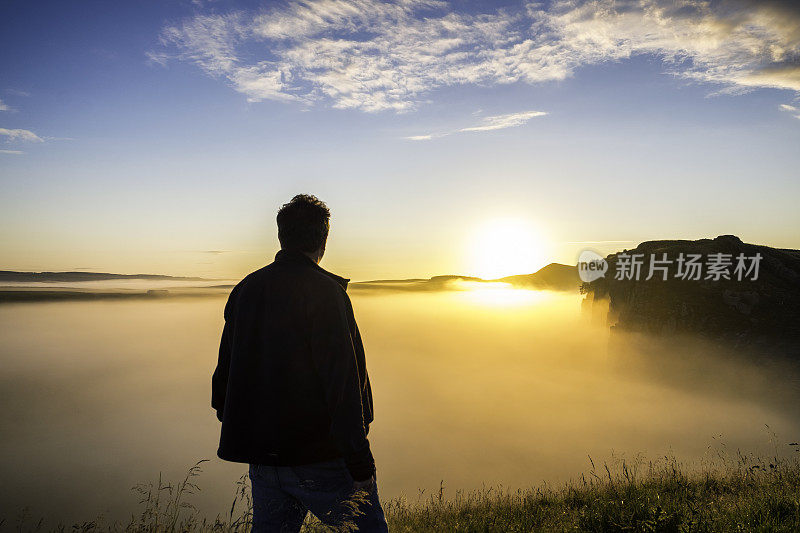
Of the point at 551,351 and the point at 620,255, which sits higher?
the point at 620,255

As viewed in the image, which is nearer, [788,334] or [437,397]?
[788,334]

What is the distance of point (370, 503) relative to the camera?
2.86 m

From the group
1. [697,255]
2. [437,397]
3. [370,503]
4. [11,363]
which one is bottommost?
[11,363]

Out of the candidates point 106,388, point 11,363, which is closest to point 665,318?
point 106,388

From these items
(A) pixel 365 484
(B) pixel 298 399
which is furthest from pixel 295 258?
(A) pixel 365 484

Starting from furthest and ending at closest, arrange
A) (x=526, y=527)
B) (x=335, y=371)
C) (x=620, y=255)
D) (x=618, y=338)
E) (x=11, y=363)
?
(x=11, y=363)
(x=620, y=255)
(x=618, y=338)
(x=526, y=527)
(x=335, y=371)

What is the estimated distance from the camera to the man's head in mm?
2912

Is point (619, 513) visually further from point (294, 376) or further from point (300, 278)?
point (300, 278)

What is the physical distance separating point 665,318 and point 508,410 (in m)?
64.1

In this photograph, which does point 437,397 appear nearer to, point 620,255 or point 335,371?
point 620,255

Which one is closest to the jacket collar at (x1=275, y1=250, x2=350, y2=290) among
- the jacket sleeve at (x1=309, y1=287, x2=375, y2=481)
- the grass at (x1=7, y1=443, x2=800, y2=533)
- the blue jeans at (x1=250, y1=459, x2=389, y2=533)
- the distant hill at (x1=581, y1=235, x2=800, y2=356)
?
the jacket sleeve at (x1=309, y1=287, x2=375, y2=481)

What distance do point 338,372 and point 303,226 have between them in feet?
3.36

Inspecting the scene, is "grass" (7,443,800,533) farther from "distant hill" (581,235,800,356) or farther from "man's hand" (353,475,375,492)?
"distant hill" (581,235,800,356)

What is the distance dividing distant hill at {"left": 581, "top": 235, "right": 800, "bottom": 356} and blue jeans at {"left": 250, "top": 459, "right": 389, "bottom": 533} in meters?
34.1
